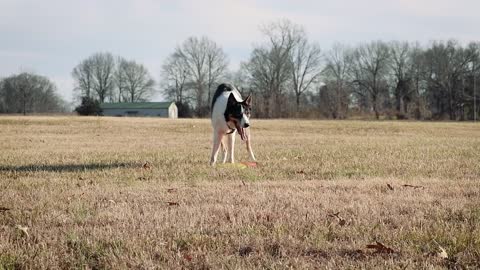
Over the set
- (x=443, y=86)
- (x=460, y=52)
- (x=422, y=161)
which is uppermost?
(x=460, y=52)

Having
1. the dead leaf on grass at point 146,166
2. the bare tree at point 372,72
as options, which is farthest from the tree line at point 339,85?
the dead leaf on grass at point 146,166

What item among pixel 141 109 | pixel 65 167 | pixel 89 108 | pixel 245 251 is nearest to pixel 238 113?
pixel 65 167

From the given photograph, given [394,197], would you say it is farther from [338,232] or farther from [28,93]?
[28,93]

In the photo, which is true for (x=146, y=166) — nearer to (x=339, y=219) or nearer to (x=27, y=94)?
(x=339, y=219)

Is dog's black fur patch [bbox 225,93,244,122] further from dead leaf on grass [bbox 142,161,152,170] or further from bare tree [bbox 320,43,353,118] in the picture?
bare tree [bbox 320,43,353,118]

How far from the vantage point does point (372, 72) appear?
110000 mm

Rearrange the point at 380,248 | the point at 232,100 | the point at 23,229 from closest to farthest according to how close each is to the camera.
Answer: the point at 380,248 < the point at 23,229 < the point at 232,100

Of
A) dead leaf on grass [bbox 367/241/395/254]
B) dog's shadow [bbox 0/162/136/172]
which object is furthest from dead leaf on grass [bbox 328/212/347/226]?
dog's shadow [bbox 0/162/136/172]

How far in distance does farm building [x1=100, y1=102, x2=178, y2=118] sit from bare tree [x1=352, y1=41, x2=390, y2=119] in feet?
128

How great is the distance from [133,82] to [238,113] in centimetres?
12867

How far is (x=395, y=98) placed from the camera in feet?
348

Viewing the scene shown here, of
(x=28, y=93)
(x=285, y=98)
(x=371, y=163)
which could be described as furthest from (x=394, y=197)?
(x=28, y=93)

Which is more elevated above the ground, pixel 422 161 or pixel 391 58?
pixel 391 58

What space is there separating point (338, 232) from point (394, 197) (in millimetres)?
2484
